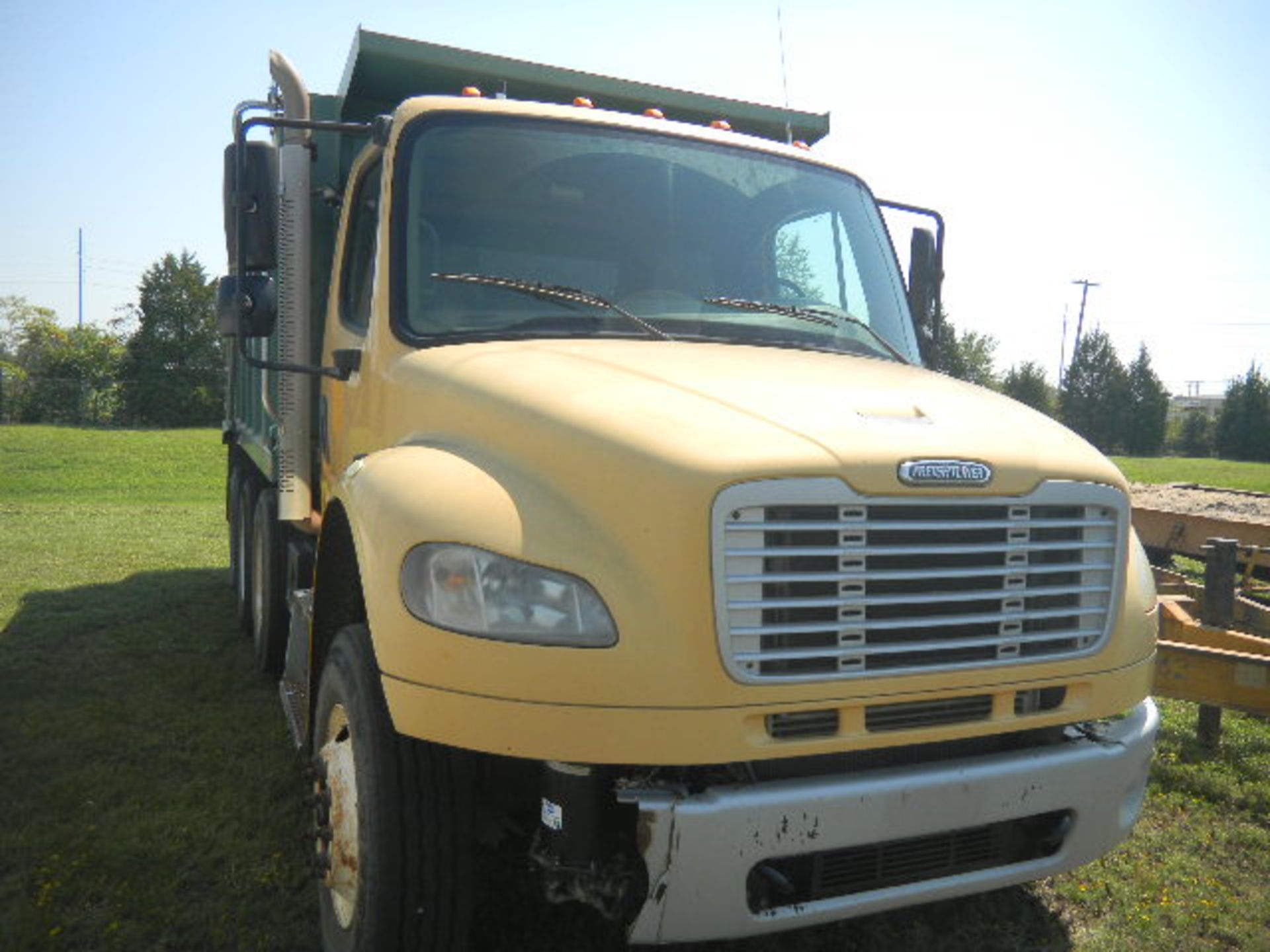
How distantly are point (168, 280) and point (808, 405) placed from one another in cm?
5821

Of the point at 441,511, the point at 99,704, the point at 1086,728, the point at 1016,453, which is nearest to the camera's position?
the point at 441,511

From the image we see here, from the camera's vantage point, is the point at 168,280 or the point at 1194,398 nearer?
the point at 168,280

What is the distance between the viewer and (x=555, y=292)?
3.41m

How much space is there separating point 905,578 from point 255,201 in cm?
264

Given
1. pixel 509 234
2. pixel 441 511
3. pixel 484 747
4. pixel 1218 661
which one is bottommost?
pixel 1218 661

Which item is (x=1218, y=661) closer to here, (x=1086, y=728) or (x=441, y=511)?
(x=1086, y=728)

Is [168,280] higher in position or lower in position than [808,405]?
higher

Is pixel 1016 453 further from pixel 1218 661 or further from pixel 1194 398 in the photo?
pixel 1194 398

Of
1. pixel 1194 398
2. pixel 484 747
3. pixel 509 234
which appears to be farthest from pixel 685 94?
pixel 1194 398

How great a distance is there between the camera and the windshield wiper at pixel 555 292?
340 centimetres

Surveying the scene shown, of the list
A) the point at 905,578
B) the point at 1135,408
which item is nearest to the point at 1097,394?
the point at 1135,408

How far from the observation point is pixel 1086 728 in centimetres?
301

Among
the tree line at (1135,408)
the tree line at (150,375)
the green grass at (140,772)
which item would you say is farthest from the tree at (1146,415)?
the green grass at (140,772)

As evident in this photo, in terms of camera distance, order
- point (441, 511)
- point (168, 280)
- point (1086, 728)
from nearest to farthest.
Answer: point (441, 511)
point (1086, 728)
point (168, 280)
